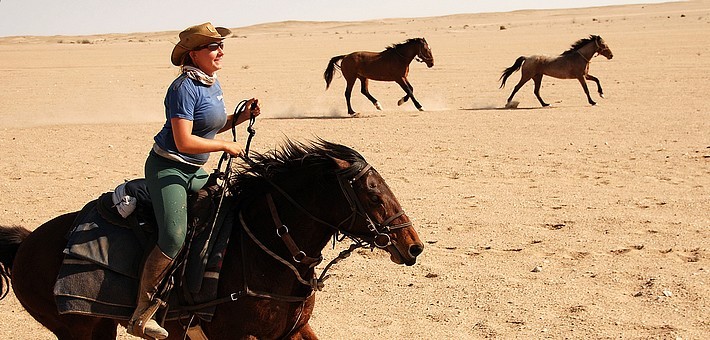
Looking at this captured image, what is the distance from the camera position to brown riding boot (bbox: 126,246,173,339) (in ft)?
13.9

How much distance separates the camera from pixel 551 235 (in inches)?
338

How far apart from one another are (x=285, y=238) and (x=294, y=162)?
43 cm

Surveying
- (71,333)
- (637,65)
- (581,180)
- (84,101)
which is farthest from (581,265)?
(637,65)

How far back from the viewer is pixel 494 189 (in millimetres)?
10805

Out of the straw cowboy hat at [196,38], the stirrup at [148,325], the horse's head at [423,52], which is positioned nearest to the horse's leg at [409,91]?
the horse's head at [423,52]

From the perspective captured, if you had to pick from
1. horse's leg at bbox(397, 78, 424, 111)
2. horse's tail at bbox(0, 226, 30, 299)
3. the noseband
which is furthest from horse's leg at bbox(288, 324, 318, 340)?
horse's leg at bbox(397, 78, 424, 111)

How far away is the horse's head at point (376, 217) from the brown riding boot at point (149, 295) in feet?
3.16

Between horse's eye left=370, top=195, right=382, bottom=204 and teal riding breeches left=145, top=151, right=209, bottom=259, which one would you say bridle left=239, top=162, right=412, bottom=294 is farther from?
teal riding breeches left=145, top=151, right=209, bottom=259

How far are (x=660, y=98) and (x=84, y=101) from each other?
15.2 metres

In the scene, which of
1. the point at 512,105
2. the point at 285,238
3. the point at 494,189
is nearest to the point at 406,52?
the point at 512,105

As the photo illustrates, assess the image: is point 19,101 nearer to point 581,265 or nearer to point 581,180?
point 581,180

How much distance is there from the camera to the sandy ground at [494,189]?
21.4 ft

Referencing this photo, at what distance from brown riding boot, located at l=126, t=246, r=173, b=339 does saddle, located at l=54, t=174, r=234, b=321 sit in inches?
3.3

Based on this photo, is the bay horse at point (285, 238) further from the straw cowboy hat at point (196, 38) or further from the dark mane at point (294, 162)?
the straw cowboy hat at point (196, 38)
